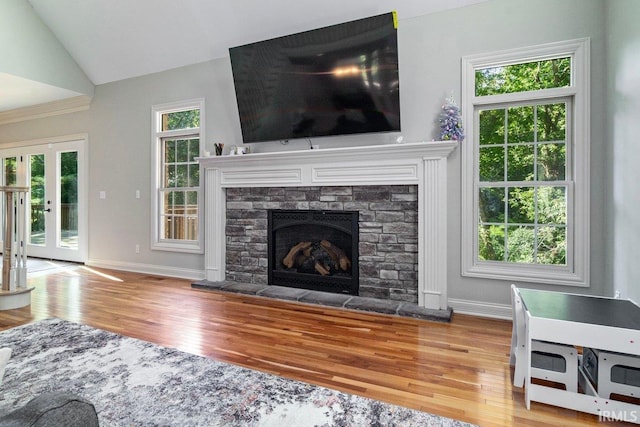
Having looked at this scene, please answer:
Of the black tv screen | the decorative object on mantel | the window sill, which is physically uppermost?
the black tv screen

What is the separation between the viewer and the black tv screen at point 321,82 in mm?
3186

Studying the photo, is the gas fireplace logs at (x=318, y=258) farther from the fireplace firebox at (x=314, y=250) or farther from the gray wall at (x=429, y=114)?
the gray wall at (x=429, y=114)

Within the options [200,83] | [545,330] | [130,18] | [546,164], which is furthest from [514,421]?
[130,18]

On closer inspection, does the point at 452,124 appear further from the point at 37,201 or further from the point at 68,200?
the point at 37,201

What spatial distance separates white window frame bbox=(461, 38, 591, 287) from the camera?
2.74 metres

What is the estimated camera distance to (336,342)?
244 cm

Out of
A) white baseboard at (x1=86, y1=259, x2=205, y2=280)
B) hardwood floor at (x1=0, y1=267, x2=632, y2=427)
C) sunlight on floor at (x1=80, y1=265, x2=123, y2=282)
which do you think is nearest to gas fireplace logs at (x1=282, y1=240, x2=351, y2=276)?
hardwood floor at (x1=0, y1=267, x2=632, y2=427)

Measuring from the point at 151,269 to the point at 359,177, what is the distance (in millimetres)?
3298

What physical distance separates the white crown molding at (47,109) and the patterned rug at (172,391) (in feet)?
13.8

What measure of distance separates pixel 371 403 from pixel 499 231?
215 centimetres

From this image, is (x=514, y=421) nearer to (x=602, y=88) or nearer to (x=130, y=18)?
(x=602, y=88)

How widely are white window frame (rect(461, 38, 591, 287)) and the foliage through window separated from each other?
323cm

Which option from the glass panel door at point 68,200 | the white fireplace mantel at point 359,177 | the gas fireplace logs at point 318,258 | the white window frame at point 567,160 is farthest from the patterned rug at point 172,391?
the glass panel door at point 68,200

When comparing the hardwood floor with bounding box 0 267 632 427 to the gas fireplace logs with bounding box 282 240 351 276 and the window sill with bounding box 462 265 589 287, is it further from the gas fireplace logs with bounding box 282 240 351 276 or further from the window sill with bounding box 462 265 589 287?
the gas fireplace logs with bounding box 282 240 351 276
